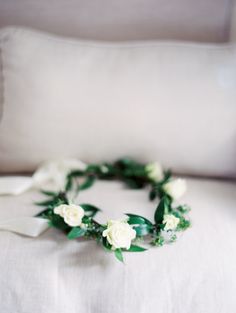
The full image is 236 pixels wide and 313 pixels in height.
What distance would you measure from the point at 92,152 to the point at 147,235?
0.34m

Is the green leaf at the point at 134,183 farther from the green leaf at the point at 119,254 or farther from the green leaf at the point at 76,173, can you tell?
the green leaf at the point at 119,254

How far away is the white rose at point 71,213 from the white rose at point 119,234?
7cm

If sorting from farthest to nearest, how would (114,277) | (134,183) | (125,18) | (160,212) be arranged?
(125,18) → (134,183) → (160,212) → (114,277)

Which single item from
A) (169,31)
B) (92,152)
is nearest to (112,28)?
(169,31)

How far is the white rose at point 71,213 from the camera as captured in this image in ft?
2.75

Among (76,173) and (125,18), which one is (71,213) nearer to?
(76,173)

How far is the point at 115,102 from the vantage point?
1062mm

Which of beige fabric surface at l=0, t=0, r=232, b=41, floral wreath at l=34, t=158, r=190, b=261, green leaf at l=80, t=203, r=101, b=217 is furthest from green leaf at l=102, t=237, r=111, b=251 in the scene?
beige fabric surface at l=0, t=0, r=232, b=41

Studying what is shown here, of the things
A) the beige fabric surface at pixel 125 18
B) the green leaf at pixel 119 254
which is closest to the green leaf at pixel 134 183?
the green leaf at pixel 119 254

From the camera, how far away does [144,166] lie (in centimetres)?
112

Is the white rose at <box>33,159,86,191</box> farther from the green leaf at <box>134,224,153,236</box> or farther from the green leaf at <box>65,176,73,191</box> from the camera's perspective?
the green leaf at <box>134,224,153,236</box>

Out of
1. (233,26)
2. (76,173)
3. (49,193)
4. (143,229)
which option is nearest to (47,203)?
(49,193)

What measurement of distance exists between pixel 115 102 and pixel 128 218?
353mm

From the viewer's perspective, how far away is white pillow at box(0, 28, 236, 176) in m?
1.06
